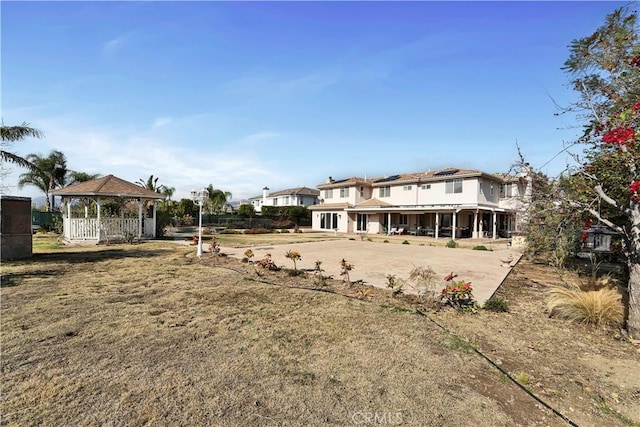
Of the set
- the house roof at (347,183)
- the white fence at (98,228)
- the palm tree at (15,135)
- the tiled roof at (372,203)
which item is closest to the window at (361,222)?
the tiled roof at (372,203)

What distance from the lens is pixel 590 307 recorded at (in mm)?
5664

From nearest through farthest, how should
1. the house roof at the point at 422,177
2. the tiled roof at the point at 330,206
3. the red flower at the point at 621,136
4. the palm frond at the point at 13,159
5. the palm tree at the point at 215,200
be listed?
the red flower at the point at 621,136
the palm frond at the point at 13,159
the house roof at the point at 422,177
the tiled roof at the point at 330,206
the palm tree at the point at 215,200

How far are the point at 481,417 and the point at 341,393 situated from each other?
1.28 metres

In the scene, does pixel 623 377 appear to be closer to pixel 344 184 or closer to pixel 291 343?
pixel 291 343

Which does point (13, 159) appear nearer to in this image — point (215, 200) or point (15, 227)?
point (15, 227)

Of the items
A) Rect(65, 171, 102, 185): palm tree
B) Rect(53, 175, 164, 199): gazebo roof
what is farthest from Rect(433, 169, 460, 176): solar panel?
Rect(65, 171, 102, 185): palm tree

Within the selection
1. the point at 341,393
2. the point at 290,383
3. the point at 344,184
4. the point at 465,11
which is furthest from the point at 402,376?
the point at 344,184

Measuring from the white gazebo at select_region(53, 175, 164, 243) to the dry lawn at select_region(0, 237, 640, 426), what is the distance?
12425mm

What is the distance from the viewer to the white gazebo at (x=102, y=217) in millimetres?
17828

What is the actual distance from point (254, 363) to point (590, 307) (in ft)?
18.9

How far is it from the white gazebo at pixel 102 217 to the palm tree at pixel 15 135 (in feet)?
14.8

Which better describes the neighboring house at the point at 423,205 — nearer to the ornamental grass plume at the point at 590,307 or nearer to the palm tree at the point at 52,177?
the ornamental grass plume at the point at 590,307

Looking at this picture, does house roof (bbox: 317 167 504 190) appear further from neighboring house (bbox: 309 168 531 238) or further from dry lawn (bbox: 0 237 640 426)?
dry lawn (bbox: 0 237 640 426)

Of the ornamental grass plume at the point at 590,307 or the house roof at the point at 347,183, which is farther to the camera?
the house roof at the point at 347,183
